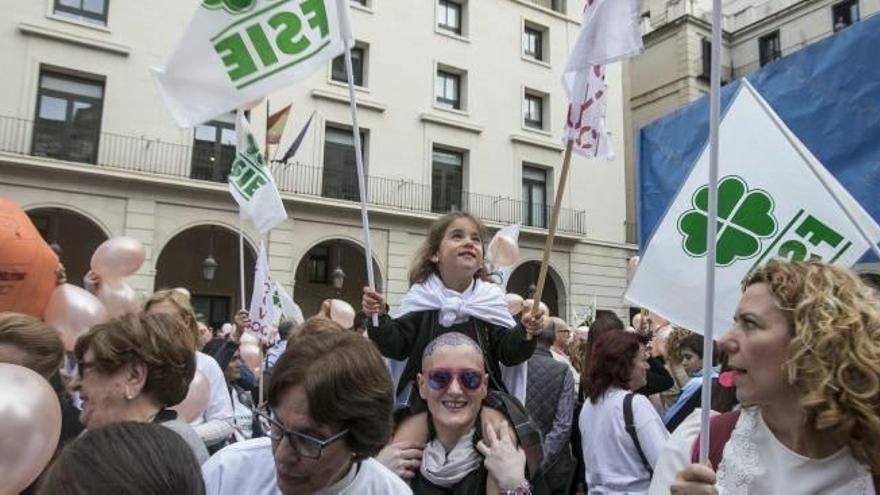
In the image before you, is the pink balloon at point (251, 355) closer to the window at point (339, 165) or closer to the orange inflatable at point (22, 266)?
the orange inflatable at point (22, 266)

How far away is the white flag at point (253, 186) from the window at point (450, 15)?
15.0 metres

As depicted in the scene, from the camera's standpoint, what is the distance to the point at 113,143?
16688 millimetres

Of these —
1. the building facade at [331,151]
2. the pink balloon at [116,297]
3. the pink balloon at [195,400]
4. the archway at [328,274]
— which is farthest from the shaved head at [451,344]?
the archway at [328,274]

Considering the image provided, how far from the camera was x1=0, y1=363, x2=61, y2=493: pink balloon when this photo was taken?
1655 mm

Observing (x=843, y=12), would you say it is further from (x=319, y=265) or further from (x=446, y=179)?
(x=319, y=265)

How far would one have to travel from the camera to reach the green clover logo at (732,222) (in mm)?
2834

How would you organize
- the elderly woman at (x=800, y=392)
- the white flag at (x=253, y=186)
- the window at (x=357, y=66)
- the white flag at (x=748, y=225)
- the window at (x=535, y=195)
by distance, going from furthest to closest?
1. the window at (x=535, y=195)
2. the window at (x=357, y=66)
3. the white flag at (x=253, y=186)
4. the white flag at (x=748, y=225)
5. the elderly woman at (x=800, y=392)

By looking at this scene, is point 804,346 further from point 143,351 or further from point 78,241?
point 78,241

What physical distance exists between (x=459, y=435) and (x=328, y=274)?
18882 millimetres

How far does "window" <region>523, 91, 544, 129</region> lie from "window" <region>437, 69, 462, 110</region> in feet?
8.28

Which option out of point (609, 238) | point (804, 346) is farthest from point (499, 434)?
point (609, 238)

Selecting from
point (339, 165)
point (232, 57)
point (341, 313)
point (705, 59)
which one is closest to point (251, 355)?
point (341, 313)

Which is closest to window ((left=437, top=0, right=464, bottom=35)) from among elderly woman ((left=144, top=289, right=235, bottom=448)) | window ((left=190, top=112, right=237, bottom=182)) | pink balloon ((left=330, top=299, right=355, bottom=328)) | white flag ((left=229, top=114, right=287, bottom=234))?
window ((left=190, top=112, right=237, bottom=182))

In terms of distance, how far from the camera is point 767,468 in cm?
189
